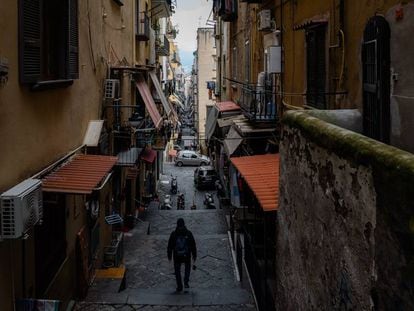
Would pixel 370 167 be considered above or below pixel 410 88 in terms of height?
below

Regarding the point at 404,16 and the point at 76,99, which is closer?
the point at 404,16

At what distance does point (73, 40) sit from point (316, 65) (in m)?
4.86

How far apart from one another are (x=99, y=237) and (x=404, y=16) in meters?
9.83

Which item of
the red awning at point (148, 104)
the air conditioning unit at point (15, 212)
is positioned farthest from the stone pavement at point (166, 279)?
the air conditioning unit at point (15, 212)

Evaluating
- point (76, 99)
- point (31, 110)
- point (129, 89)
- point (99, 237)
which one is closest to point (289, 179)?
point (31, 110)

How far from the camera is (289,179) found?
7.27 meters

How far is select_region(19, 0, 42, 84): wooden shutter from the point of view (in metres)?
7.74

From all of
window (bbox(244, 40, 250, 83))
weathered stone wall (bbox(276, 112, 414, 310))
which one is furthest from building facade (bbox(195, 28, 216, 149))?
weathered stone wall (bbox(276, 112, 414, 310))

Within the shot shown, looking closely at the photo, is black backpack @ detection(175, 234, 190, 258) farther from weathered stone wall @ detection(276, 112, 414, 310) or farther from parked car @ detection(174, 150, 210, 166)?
parked car @ detection(174, 150, 210, 166)

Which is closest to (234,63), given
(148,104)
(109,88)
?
(148,104)

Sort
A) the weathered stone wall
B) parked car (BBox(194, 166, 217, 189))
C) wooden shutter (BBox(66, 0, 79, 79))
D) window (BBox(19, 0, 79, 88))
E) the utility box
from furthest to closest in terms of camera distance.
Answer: parked car (BBox(194, 166, 217, 189))
the utility box
wooden shutter (BBox(66, 0, 79, 79))
window (BBox(19, 0, 79, 88))
the weathered stone wall

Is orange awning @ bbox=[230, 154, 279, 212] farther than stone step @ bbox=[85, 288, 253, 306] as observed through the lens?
No

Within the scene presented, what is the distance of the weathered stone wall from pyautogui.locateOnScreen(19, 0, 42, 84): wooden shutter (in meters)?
3.73

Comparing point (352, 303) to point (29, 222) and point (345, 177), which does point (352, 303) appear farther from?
point (29, 222)
